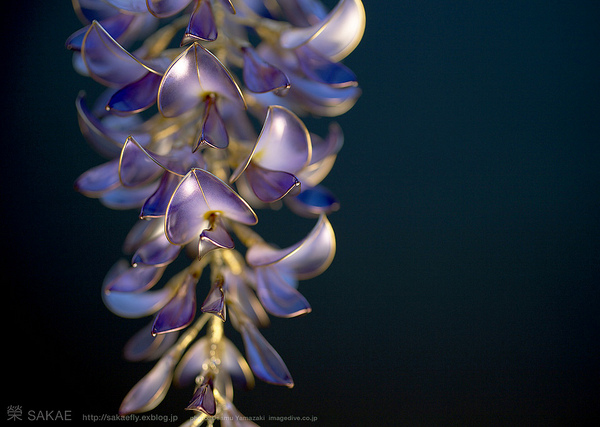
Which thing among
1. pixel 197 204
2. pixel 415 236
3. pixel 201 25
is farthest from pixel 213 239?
pixel 415 236

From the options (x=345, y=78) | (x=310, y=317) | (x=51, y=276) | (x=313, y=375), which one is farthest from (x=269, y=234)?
(x=345, y=78)

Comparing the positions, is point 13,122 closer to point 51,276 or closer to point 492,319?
point 51,276

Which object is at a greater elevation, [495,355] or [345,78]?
[345,78]

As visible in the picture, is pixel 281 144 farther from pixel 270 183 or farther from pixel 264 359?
A: pixel 264 359

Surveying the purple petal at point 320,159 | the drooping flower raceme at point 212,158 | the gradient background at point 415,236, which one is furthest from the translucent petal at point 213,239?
the gradient background at point 415,236

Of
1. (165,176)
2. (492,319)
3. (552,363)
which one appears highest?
(165,176)
